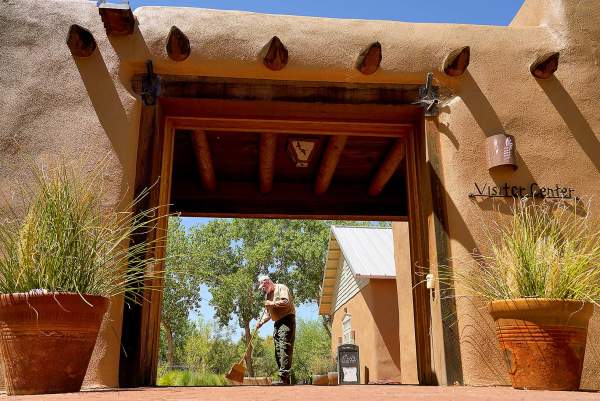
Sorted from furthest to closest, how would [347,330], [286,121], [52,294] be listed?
[347,330] → [286,121] → [52,294]

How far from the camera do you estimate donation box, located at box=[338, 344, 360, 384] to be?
10.0 metres

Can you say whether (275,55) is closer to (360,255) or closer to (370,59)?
(370,59)

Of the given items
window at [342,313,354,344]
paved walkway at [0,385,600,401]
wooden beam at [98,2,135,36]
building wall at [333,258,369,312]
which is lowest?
paved walkway at [0,385,600,401]

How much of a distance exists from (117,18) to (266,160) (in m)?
2.18

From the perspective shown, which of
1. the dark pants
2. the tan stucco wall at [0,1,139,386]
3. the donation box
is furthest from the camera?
the donation box

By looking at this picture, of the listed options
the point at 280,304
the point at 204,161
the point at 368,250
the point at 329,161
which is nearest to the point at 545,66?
the point at 329,161

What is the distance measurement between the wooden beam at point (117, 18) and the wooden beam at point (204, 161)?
4.06ft

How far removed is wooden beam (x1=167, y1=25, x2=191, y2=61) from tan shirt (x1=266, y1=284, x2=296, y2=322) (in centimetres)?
237

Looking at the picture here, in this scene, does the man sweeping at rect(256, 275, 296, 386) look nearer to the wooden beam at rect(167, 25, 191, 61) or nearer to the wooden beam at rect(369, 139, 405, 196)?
the wooden beam at rect(369, 139, 405, 196)

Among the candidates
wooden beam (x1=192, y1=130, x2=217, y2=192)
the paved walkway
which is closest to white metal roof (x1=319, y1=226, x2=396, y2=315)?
wooden beam (x1=192, y1=130, x2=217, y2=192)

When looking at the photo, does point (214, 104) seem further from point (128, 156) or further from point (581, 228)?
point (581, 228)

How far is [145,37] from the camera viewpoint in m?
4.00

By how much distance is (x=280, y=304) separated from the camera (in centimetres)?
513

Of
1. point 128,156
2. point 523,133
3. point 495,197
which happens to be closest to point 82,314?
point 128,156
